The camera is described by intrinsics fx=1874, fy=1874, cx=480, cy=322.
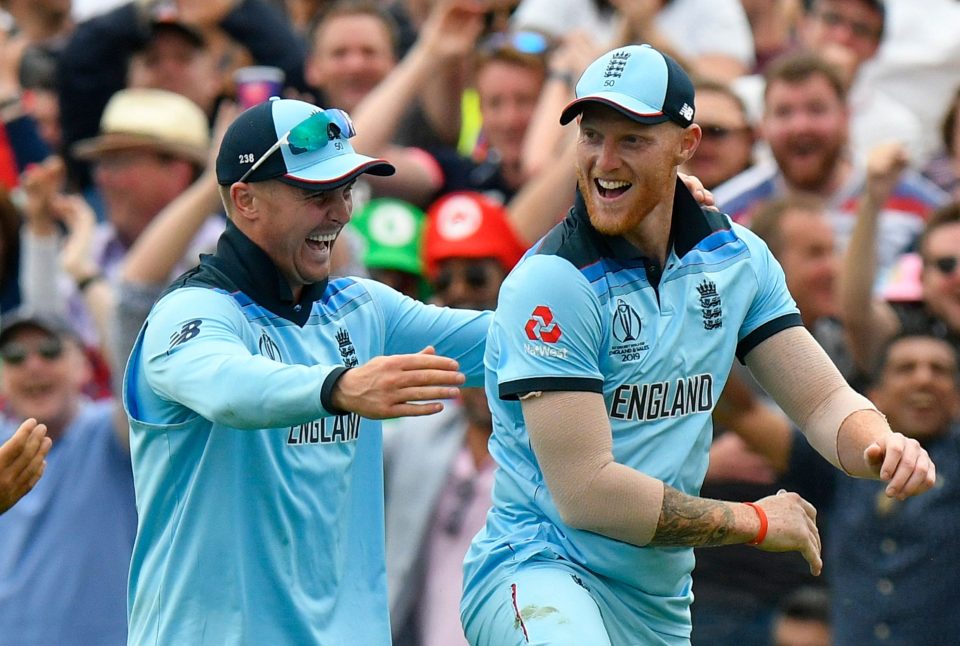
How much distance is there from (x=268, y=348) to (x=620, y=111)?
1.25 metres

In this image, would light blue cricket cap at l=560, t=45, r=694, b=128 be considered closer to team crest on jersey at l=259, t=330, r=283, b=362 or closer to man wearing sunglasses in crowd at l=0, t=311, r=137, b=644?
team crest on jersey at l=259, t=330, r=283, b=362

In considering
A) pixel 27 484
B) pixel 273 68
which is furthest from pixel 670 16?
pixel 27 484

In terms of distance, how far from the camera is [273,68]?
10586 mm

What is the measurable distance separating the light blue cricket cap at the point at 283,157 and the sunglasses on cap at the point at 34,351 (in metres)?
2.99

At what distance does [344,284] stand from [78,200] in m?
4.09

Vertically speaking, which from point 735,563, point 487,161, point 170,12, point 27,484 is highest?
point 27,484

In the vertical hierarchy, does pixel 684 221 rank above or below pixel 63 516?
above

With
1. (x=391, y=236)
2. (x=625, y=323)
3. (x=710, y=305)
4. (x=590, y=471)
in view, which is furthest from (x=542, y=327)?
(x=391, y=236)

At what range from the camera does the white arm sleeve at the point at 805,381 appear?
5.75m

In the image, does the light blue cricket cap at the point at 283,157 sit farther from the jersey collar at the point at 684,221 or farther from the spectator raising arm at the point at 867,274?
the spectator raising arm at the point at 867,274

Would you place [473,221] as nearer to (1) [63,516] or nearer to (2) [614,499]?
(1) [63,516]

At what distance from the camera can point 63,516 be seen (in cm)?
823

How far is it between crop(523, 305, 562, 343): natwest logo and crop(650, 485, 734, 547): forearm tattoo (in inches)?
21.5

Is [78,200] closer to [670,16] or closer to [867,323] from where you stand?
[670,16]
